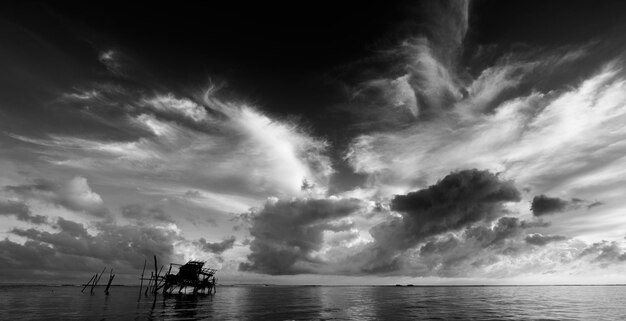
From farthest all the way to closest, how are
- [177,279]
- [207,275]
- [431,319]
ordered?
1. [207,275]
2. [177,279]
3. [431,319]

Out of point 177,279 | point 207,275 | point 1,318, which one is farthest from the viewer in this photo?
point 207,275

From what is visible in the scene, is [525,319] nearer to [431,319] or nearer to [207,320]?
[431,319]

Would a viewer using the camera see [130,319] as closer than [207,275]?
Yes

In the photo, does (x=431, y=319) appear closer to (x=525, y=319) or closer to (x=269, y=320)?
(x=525, y=319)

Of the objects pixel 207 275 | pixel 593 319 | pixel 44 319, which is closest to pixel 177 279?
pixel 207 275

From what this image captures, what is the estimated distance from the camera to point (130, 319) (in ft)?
144

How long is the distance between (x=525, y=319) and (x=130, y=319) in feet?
159

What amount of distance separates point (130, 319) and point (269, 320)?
54.7 feet

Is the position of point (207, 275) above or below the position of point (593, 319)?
above

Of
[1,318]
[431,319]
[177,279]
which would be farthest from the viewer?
[177,279]

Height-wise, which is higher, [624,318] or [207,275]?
[207,275]

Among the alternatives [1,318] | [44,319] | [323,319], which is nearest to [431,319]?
[323,319]

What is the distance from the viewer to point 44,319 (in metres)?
43.2

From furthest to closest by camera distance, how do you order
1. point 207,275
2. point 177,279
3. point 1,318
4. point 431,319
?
point 207,275, point 177,279, point 431,319, point 1,318
